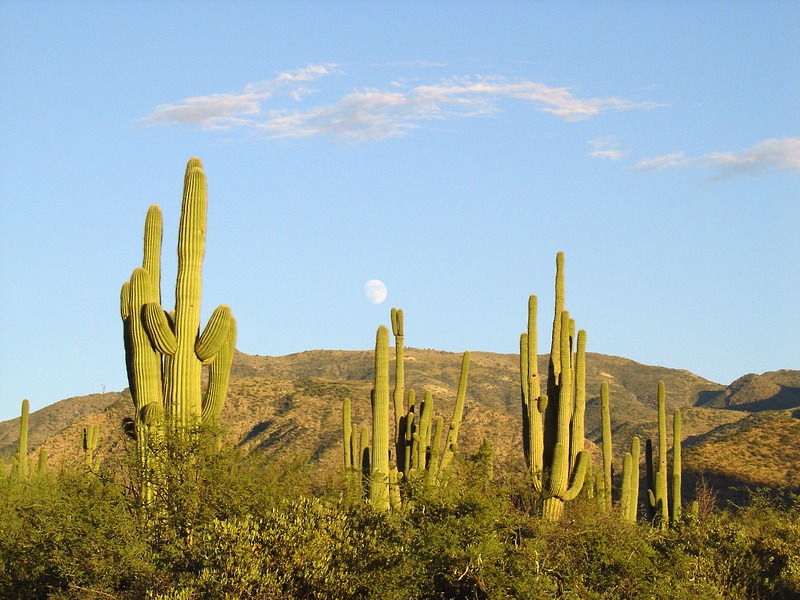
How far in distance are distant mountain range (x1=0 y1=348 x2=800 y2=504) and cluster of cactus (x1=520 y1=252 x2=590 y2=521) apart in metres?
1.50

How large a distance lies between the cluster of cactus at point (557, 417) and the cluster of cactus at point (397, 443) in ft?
6.04

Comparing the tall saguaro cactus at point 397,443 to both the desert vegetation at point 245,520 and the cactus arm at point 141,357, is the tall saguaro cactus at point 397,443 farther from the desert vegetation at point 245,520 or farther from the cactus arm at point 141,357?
the cactus arm at point 141,357

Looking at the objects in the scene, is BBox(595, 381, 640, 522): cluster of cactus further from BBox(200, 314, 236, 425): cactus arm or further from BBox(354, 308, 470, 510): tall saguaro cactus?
BBox(200, 314, 236, 425): cactus arm

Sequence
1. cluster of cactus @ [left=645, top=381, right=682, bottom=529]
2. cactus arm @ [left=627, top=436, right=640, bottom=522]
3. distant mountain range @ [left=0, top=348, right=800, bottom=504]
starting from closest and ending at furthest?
cactus arm @ [left=627, top=436, right=640, bottom=522] < cluster of cactus @ [left=645, top=381, right=682, bottom=529] < distant mountain range @ [left=0, top=348, right=800, bottom=504]

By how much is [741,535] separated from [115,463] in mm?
15753

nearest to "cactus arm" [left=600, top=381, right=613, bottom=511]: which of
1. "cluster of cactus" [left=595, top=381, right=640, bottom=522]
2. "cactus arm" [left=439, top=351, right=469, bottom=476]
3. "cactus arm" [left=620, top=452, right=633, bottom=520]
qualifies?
"cluster of cactus" [left=595, top=381, right=640, bottom=522]

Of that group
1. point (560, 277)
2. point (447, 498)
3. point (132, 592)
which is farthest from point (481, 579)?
point (560, 277)

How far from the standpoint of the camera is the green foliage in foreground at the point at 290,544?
16.4 m

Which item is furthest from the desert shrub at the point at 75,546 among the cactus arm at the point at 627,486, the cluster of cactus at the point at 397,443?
the cactus arm at the point at 627,486

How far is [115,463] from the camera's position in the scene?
19891mm

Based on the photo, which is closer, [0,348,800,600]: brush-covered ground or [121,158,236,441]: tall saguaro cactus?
[0,348,800,600]: brush-covered ground

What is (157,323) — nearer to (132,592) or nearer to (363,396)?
(132,592)

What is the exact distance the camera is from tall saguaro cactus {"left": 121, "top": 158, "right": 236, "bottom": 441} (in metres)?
18.3

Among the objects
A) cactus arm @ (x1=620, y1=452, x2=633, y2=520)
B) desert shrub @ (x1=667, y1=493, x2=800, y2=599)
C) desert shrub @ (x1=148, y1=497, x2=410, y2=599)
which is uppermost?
cactus arm @ (x1=620, y1=452, x2=633, y2=520)
